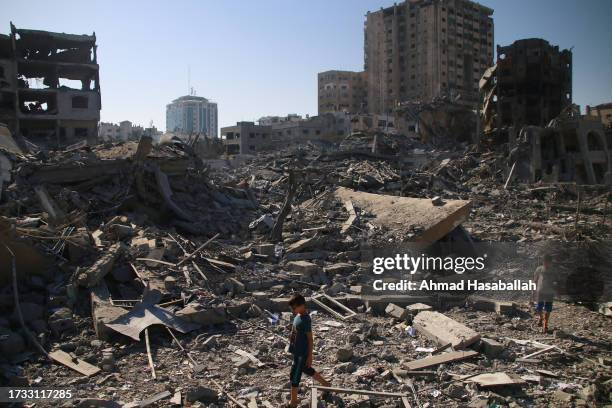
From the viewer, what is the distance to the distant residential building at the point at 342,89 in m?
84.2

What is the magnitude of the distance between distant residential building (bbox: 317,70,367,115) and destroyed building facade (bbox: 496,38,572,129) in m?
45.0

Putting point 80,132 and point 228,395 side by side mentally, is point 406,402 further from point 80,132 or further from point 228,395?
point 80,132

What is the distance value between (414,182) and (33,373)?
1757 centimetres

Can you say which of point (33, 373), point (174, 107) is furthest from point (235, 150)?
point (174, 107)

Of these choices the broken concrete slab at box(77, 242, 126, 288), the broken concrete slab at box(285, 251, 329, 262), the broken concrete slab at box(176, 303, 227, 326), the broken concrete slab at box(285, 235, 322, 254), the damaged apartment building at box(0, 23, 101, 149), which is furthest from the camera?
the damaged apartment building at box(0, 23, 101, 149)

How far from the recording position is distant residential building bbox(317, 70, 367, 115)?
8419cm

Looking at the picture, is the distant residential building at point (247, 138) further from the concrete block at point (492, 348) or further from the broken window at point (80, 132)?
the concrete block at point (492, 348)

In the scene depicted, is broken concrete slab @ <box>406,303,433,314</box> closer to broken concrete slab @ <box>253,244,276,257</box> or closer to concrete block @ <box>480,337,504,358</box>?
concrete block @ <box>480,337,504,358</box>

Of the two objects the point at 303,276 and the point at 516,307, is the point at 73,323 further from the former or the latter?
the point at 516,307

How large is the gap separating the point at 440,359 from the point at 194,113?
133 meters

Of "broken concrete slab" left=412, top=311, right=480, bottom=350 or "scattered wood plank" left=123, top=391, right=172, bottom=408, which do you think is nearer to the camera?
"scattered wood plank" left=123, top=391, right=172, bottom=408

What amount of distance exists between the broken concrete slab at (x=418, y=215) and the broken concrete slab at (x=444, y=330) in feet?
11.2

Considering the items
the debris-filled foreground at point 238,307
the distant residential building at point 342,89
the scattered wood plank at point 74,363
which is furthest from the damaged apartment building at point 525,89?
the distant residential building at point 342,89

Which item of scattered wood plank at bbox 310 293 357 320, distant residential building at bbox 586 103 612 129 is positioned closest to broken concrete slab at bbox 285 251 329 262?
scattered wood plank at bbox 310 293 357 320
